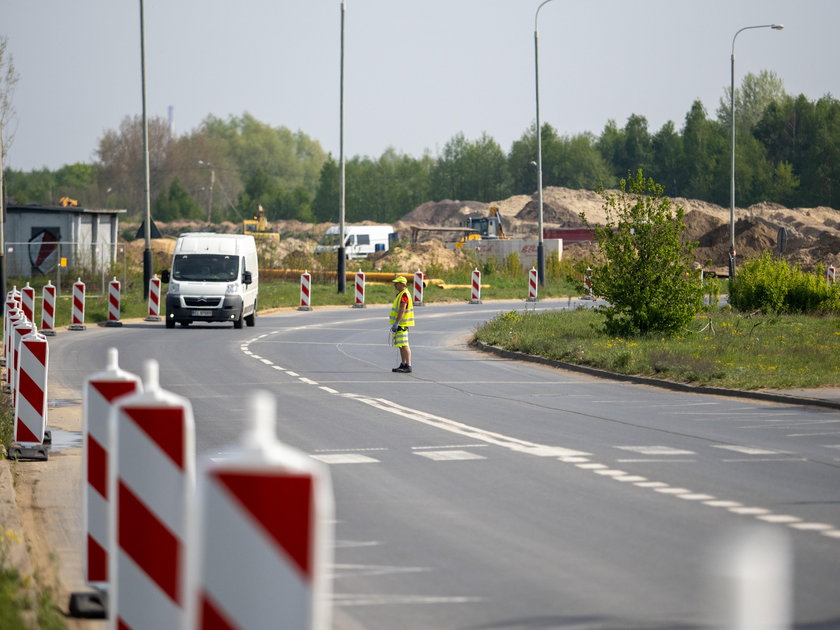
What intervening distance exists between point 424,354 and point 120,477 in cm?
2327

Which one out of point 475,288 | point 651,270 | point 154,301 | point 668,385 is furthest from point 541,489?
point 475,288

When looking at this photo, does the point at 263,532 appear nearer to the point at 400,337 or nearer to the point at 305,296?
the point at 400,337

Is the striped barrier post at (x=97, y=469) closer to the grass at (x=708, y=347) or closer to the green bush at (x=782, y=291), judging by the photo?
the grass at (x=708, y=347)

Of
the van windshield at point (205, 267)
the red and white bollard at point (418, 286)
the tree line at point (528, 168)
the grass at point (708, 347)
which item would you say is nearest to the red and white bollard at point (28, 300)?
the van windshield at point (205, 267)

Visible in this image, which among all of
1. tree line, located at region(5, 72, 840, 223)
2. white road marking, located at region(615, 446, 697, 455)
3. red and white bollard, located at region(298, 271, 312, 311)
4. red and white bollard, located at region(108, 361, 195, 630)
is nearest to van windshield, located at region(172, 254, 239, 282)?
red and white bollard, located at region(298, 271, 312, 311)

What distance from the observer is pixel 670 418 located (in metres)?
16.9

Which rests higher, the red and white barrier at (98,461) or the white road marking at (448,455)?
the red and white barrier at (98,461)

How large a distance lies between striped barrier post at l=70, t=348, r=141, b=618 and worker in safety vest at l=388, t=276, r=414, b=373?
16.2 m

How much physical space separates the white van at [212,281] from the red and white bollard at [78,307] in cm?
224

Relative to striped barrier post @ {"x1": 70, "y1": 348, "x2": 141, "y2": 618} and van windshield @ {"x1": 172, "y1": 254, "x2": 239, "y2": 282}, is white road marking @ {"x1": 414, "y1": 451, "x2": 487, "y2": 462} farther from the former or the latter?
van windshield @ {"x1": 172, "y1": 254, "x2": 239, "y2": 282}

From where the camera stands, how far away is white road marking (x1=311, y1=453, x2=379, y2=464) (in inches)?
512

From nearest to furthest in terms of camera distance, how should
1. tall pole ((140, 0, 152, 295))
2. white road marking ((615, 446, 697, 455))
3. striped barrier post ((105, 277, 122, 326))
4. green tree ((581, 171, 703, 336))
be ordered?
white road marking ((615, 446, 697, 455)) < green tree ((581, 171, 703, 336)) < striped barrier post ((105, 277, 122, 326)) < tall pole ((140, 0, 152, 295))

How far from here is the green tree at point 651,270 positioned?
2859 cm

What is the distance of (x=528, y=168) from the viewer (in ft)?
503
